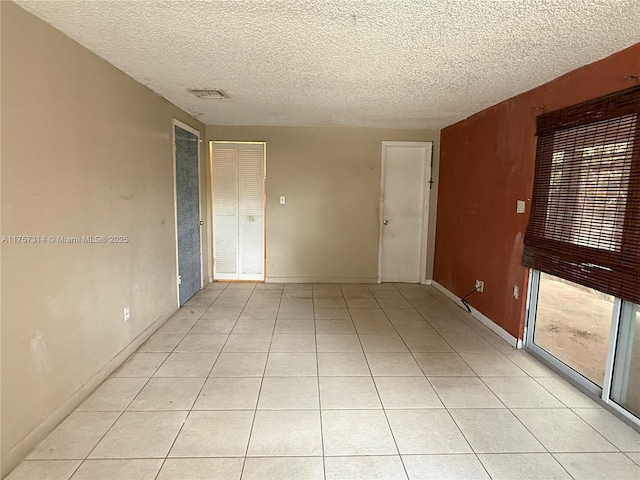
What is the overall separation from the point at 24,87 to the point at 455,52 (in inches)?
98.1

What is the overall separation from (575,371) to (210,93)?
12.9ft

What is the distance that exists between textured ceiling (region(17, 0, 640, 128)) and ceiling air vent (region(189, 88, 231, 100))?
0.34ft

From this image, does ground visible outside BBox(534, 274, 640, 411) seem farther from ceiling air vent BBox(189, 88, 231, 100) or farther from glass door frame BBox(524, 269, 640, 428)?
ceiling air vent BBox(189, 88, 231, 100)

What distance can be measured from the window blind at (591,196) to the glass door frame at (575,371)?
0.20 meters

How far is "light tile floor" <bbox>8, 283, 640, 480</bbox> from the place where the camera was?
1.74 metres

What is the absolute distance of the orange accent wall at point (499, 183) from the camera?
2486 mm

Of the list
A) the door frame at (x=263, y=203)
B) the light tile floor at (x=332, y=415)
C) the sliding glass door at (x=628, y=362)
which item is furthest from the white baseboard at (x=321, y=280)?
the sliding glass door at (x=628, y=362)

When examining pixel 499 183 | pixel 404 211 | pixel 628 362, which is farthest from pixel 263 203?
pixel 628 362

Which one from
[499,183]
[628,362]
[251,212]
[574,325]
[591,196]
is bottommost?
[574,325]

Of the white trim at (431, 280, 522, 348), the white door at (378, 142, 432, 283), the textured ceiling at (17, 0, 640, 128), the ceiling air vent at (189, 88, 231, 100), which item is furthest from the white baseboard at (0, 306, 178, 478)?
the white door at (378, 142, 432, 283)

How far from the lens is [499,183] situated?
3.46 metres

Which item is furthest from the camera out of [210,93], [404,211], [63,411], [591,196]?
[404,211]

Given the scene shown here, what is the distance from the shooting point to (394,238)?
5348mm

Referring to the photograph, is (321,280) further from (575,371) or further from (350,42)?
(350,42)
